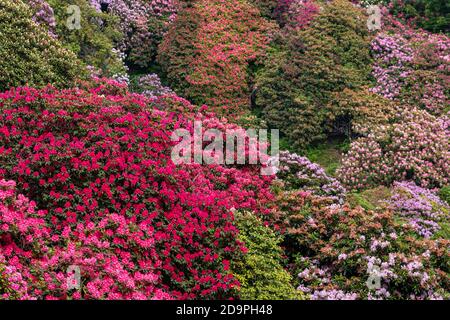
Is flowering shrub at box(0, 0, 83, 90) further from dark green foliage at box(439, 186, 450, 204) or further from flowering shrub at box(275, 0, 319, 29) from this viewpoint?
dark green foliage at box(439, 186, 450, 204)

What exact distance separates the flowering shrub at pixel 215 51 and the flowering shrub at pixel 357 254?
23.0 feet

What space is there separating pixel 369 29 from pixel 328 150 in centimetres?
520

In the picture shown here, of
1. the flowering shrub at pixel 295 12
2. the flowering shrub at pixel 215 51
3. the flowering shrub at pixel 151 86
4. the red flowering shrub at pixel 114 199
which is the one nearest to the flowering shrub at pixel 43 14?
the flowering shrub at pixel 151 86

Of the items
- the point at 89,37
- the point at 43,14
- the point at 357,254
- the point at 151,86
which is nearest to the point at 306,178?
the point at 357,254

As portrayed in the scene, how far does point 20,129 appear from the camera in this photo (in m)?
11.3

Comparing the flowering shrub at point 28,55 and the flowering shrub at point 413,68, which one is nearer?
the flowering shrub at point 28,55

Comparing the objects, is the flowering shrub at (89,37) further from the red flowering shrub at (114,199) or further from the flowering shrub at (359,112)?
the flowering shrub at (359,112)

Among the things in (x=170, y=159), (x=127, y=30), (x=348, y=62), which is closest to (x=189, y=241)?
(x=170, y=159)

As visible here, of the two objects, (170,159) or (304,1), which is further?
(304,1)

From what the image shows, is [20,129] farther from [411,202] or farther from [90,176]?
[411,202]

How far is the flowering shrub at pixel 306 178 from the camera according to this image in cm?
1391

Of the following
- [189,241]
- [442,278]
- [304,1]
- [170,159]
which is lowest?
[442,278]

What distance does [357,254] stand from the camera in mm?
10641

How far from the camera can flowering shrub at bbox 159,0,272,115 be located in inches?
739
